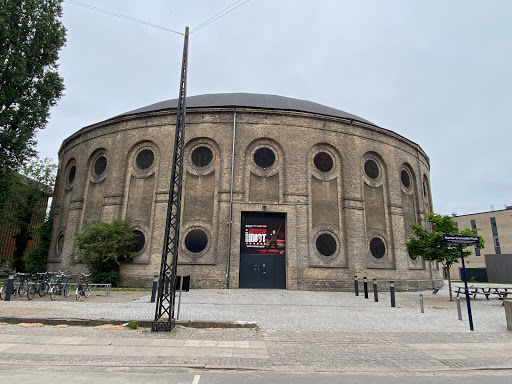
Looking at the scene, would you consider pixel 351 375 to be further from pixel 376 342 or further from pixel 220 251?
pixel 220 251

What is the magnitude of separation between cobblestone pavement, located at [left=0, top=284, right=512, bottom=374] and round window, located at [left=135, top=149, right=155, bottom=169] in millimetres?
12611

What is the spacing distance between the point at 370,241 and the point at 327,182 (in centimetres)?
522

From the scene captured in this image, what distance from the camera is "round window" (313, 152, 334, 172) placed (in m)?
21.8

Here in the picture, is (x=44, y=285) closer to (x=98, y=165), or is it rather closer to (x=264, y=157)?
(x=98, y=165)

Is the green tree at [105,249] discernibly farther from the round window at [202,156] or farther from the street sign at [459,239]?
the street sign at [459,239]

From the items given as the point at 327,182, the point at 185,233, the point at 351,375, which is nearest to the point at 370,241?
the point at 327,182

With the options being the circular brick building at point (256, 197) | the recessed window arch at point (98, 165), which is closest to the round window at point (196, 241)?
the circular brick building at point (256, 197)

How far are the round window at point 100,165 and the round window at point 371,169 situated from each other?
20.2 metres

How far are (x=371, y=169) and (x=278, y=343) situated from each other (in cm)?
1903

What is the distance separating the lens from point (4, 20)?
1504 cm

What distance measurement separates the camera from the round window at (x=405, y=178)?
82.1 ft

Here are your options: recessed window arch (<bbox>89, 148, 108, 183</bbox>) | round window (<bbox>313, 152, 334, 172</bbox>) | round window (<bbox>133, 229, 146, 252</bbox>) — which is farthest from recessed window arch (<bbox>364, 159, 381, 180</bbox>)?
recessed window arch (<bbox>89, 148, 108, 183</bbox>)

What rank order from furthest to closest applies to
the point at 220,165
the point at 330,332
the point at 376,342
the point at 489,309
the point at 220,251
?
the point at 220,165
the point at 220,251
the point at 489,309
the point at 330,332
the point at 376,342

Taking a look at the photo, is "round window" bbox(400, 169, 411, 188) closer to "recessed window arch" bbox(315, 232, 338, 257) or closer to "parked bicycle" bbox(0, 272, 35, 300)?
"recessed window arch" bbox(315, 232, 338, 257)
